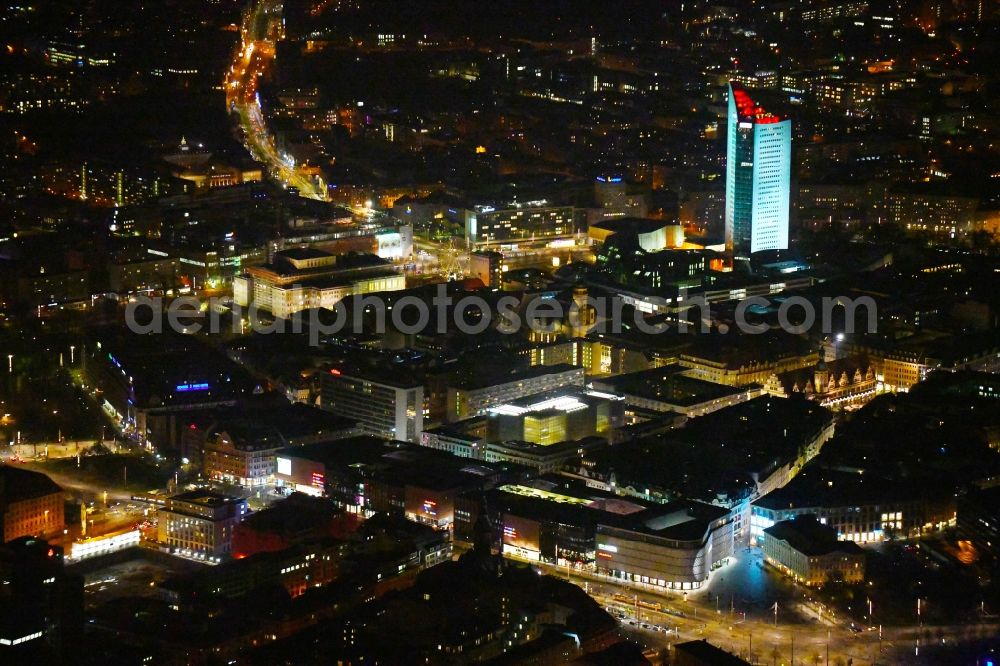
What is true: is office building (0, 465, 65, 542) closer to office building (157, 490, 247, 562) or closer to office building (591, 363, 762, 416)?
office building (157, 490, 247, 562)

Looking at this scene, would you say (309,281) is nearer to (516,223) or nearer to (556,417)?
(516,223)

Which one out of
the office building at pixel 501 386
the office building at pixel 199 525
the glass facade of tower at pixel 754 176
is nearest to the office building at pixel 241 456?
the office building at pixel 199 525

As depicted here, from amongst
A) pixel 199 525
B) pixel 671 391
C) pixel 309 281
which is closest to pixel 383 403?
pixel 671 391

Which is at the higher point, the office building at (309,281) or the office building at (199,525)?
the office building at (309,281)

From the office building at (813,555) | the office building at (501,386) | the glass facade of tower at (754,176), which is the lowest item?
the office building at (813,555)

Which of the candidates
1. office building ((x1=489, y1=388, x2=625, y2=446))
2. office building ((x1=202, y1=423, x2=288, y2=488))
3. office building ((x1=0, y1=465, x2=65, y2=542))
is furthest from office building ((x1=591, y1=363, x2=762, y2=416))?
office building ((x1=0, y1=465, x2=65, y2=542))

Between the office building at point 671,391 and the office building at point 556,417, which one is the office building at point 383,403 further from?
the office building at point 671,391
